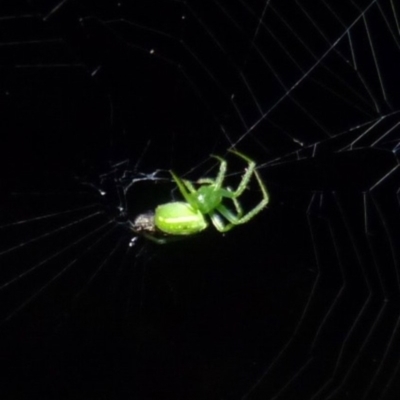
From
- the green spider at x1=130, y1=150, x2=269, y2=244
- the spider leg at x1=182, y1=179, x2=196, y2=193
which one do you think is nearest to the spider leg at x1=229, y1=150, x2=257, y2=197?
the green spider at x1=130, y1=150, x2=269, y2=244

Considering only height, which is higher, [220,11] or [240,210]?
[220,11]

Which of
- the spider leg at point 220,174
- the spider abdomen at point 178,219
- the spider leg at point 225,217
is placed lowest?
the spider leg at point 225,217

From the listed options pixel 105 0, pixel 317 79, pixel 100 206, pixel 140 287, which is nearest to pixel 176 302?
pixel 140 287

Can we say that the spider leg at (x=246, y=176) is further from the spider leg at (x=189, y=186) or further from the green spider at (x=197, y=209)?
the spider leg at (x=189, y=186)

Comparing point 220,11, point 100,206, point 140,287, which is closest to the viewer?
point 220,11

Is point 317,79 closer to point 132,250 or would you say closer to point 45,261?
point 132,250

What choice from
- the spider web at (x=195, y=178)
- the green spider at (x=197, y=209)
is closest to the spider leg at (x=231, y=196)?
the green spider at (x=197, y=209)

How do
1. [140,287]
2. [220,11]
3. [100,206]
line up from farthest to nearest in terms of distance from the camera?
[140,287], [100,206], [220,11]
